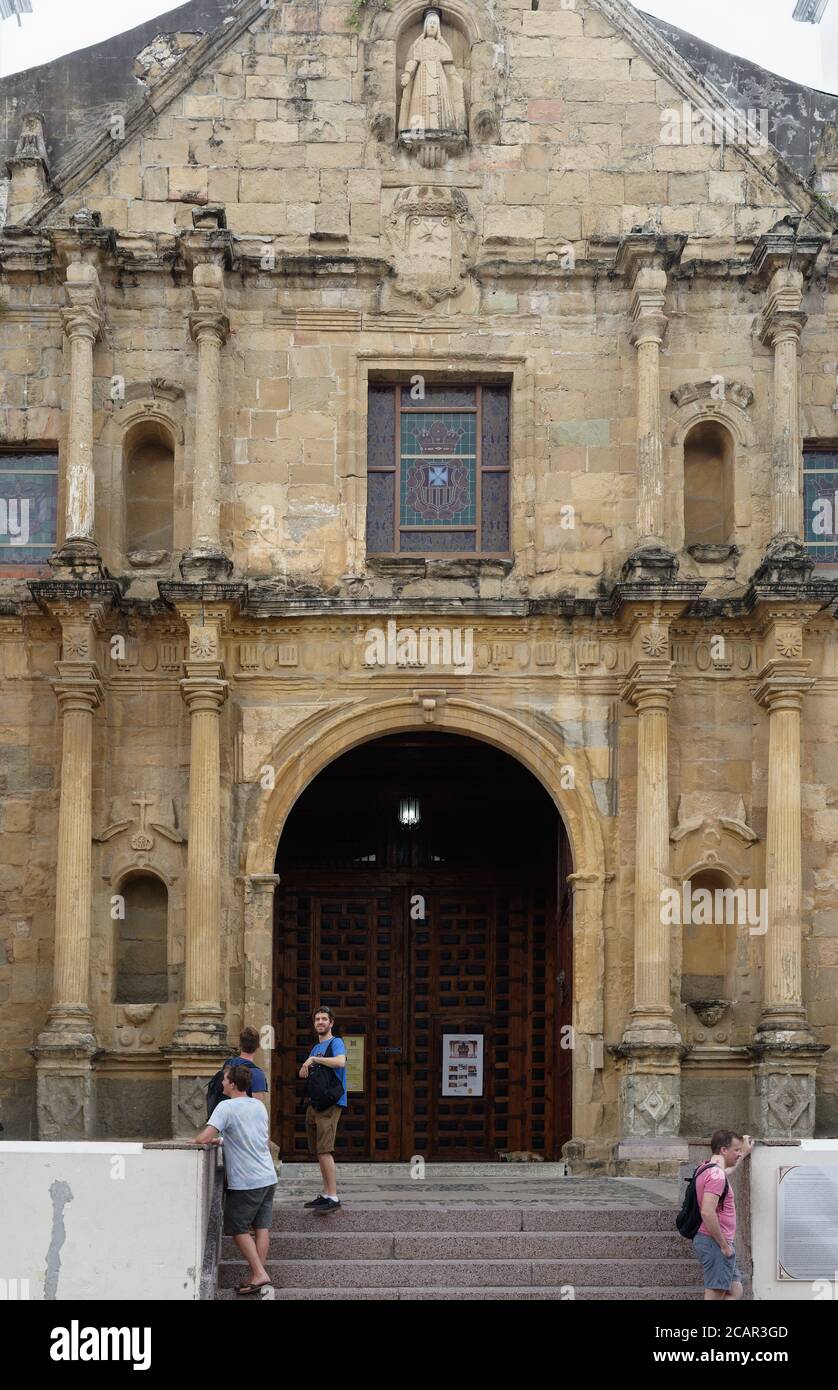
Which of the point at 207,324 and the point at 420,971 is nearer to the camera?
the point at 207,324

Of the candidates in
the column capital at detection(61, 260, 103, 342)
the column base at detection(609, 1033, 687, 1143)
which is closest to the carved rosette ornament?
the column capital at detection(61, 260, 103, 342)

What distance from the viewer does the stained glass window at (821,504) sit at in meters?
21.0

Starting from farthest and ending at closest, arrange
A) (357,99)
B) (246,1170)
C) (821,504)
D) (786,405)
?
(357,99) → (821,504) → (786,405) → (246,1170)

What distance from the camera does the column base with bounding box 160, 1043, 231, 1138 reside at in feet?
62.3

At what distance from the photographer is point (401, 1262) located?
49.3ft

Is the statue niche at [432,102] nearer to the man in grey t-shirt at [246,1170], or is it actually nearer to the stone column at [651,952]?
the stone column at [651,952]

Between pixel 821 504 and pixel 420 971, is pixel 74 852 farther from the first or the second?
pixel 821 504

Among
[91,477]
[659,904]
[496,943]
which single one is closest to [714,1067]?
[659,904]

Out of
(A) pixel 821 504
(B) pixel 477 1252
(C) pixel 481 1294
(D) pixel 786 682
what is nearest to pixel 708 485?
(A) pixel 821 504

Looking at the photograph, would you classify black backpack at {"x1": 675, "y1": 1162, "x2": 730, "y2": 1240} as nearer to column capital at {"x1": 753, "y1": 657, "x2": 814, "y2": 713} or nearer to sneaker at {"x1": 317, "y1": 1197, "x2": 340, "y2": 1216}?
sneaker at {"x1": 317, "y1": 1197, "x2": 340, "y2": 1216}

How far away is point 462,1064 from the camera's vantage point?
76.4ft

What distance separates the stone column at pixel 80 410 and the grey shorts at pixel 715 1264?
28.8 ft

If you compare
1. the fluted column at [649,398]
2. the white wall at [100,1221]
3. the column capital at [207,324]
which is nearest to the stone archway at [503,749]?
the fluted column at [649,398]

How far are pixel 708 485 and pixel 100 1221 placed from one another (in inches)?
407
